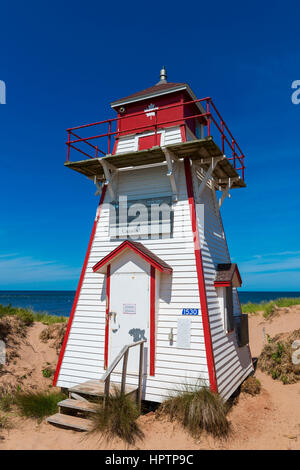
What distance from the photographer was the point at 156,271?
888 centimetres

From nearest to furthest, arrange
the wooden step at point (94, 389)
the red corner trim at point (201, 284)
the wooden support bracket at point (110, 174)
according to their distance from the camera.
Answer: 1. the wooden step at point (94, 389)
2. the red corner trim at point (201, 284)
3. the wooden support bracket at point (110, 174)

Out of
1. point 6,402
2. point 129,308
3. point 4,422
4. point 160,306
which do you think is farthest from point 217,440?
point 6,402

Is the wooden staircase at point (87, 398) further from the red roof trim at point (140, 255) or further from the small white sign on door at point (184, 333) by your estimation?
the red roof trim at point (140, 255)

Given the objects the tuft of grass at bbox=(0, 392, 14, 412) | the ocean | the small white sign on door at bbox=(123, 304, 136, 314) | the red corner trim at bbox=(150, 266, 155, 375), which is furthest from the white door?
the ocean

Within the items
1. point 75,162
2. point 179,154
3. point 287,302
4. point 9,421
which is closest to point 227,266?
point 179,154

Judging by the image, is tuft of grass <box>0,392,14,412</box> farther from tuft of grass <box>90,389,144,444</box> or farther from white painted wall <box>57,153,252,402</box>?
tuft of grass <box>90,389,144,444</box>

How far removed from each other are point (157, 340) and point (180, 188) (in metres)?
4.57

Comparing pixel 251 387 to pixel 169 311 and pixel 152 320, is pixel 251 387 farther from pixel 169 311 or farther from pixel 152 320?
pixel 152 320

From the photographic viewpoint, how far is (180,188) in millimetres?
9703

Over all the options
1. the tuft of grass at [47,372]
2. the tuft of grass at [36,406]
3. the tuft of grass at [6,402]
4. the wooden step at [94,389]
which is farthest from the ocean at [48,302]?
the wooden step at [94,389]

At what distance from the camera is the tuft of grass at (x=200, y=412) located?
6930 millimetres

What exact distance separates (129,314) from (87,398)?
94.3 inches
